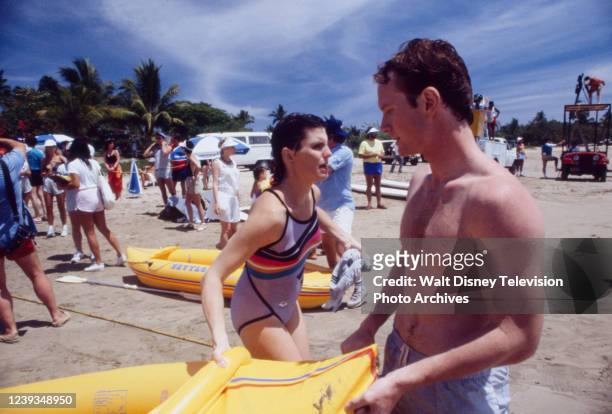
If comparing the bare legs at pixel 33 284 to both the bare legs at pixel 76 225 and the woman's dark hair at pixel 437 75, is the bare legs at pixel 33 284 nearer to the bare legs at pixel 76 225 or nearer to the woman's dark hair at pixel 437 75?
the bare legs at pixel 76 225

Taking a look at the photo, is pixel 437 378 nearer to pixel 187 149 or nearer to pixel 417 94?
pixel 417 94

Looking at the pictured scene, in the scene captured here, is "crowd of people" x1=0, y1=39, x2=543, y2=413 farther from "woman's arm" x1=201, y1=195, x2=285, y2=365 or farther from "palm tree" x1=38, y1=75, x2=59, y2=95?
"palm tree" x1=38, y1=75, x2=59, y2=95

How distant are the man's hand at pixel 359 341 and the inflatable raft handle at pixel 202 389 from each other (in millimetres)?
407

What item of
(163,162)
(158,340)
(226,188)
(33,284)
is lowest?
(158,340)

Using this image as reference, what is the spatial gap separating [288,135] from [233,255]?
2.71 ft

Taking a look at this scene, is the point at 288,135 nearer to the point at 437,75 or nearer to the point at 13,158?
the point at 437,75

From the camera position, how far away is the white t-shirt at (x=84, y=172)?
5613 millimetres

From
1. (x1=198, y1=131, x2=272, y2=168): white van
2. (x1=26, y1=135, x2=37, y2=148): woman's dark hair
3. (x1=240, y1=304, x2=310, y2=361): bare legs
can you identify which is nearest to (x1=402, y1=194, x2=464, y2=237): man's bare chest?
(x1=240, y1=304, x2=310, y2=361): bare legs

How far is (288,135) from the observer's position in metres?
2.30

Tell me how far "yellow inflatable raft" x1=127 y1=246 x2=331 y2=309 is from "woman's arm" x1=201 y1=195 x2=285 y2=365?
2776 mm

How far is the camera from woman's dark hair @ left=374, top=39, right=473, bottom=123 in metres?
1.25

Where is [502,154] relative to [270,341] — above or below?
above

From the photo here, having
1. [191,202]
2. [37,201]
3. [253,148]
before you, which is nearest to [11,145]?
[191,202]

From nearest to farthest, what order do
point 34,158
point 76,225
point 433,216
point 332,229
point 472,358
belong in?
point 472,358 < point 433,216 < point 332,229 < point 76,225 < point 34,158
